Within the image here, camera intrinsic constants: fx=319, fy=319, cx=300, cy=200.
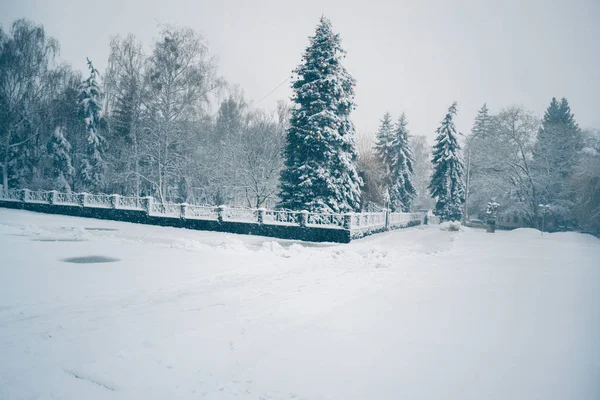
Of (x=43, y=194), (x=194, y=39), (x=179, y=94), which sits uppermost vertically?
(x=194, y=39)

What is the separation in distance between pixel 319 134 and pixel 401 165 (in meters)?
24.2

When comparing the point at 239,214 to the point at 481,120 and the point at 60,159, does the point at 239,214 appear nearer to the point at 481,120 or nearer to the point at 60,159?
the point at 60,159

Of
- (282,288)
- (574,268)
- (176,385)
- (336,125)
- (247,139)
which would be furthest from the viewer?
(247,139)

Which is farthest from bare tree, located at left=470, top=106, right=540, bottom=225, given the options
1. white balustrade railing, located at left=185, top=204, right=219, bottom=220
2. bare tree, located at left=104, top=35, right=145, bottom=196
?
bare tree, located at left=104, top=35, right=145, bottom=196

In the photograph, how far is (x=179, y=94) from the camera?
82.5ft

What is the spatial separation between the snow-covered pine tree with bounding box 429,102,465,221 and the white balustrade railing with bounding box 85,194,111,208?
112ft

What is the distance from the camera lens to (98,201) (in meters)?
23.1

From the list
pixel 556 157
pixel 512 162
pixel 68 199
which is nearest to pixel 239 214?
pixel 68 199

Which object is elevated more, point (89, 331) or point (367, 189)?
point (367, 189)

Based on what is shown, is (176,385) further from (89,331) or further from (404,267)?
(404,267)

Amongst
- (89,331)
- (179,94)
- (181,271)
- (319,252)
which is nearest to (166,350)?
(89,331)

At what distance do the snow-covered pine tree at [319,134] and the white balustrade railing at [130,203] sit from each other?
32.5 ft

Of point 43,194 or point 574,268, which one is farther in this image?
point 43,194

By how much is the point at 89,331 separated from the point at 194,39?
2594 cm
